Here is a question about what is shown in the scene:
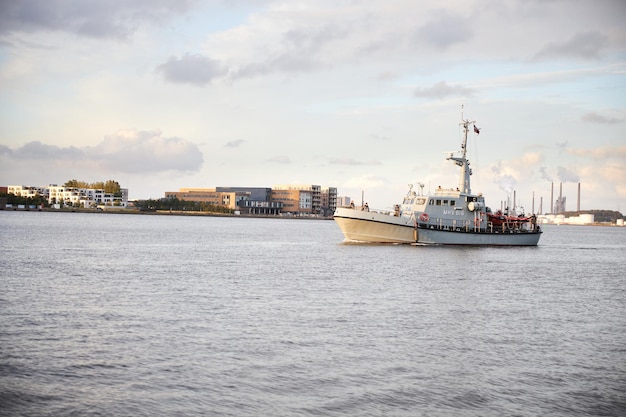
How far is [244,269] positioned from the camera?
52.0 metres

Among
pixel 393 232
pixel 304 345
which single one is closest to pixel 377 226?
pixel 393 232

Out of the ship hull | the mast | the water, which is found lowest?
the water

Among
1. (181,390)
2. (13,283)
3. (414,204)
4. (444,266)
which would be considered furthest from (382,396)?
(414,204)

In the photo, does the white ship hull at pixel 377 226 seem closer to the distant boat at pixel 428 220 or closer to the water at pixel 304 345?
the distant boat at pixel 428 220

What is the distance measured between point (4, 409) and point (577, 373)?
1623 cm

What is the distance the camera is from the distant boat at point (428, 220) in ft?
255

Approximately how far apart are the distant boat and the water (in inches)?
1187

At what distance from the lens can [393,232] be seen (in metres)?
77.9

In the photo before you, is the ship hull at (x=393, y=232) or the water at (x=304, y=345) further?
the ship hull at (x=393, y=232)

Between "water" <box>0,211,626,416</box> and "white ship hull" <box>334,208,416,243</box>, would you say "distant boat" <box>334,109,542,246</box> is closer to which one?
"white ship hull" <box>334,208,416,243</box>

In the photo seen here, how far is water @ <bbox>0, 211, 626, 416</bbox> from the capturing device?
1778 centimetres

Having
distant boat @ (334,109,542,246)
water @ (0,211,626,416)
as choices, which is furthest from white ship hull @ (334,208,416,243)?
water @ (0,211,626,416)

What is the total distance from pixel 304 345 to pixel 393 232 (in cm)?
5488

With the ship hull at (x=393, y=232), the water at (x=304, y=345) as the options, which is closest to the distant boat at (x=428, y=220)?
the ship hull at (x=393, y=232)
